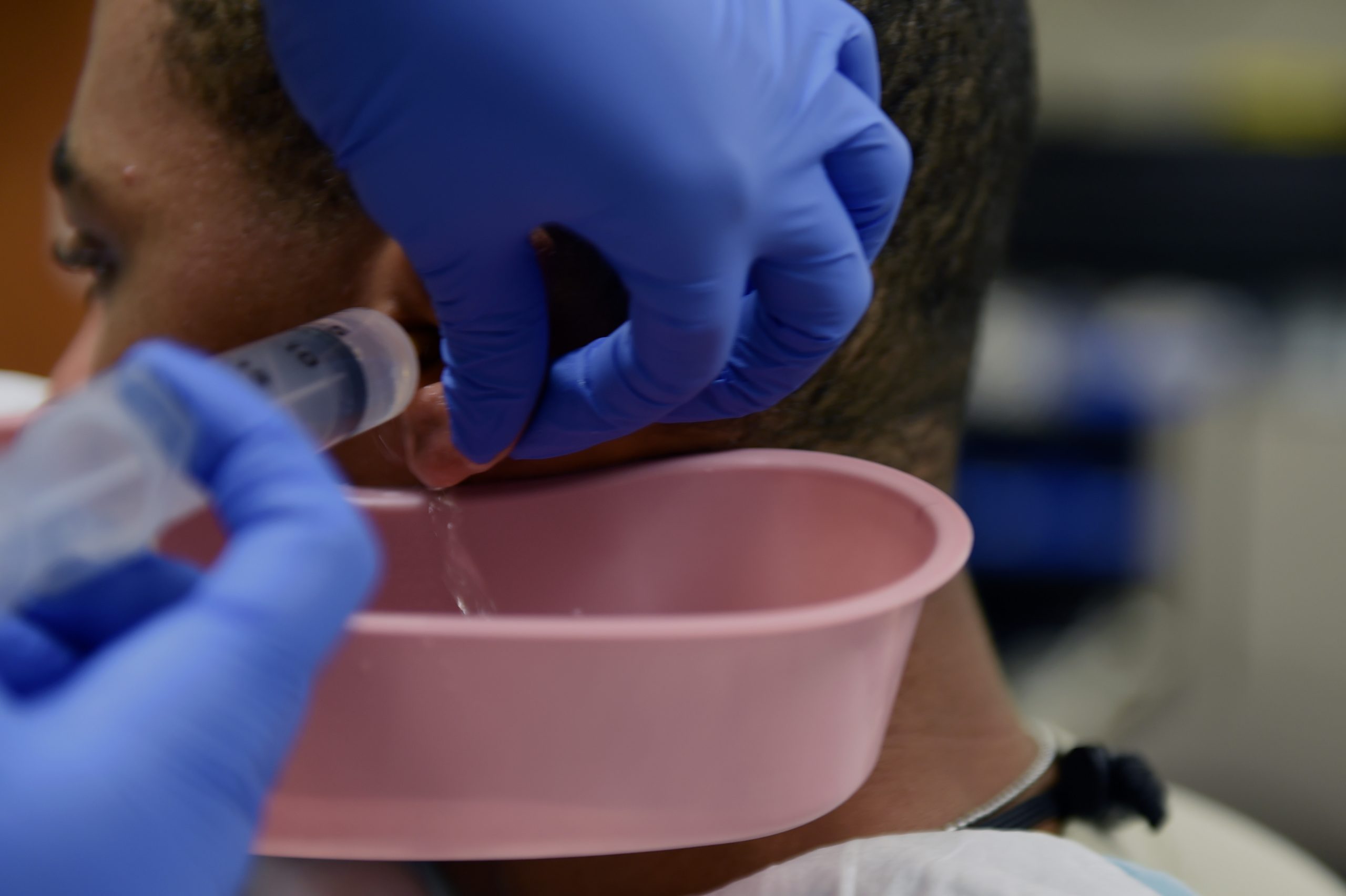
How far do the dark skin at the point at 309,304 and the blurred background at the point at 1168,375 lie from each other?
134 centimetres

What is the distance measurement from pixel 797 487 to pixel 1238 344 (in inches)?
83.2

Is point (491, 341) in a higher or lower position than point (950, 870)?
higher

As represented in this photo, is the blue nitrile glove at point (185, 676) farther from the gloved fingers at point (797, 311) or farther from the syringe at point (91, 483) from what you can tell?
the gloved fingers at point (797, 311)

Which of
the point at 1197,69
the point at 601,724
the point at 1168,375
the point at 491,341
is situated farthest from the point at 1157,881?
the point at 1197,69

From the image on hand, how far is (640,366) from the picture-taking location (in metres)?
0.66

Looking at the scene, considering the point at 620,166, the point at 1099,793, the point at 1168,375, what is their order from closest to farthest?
the point at 620,166 → the point at 1099,793 → the point at 1168,375

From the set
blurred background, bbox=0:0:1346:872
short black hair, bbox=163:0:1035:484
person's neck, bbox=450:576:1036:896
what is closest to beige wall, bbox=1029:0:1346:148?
blurred background, bbox=0:0:1346:872

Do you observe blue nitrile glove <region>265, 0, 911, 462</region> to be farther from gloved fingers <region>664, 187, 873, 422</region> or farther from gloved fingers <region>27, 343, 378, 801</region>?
gloved fingers <region>27, 343, 378, 801</region>

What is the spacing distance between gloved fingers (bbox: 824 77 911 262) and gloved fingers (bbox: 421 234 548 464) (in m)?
0.20

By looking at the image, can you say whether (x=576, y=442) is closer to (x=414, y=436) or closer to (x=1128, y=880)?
(x=414, y=436)

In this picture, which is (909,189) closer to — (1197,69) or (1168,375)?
(1168,375)

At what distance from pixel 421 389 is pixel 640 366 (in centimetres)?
21

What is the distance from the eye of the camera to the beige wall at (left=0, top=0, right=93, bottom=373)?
1.99 meters

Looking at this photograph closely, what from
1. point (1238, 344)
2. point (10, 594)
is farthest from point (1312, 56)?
point (10, 594)
